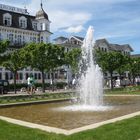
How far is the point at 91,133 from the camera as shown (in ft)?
32.6

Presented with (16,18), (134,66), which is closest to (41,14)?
(16,18)

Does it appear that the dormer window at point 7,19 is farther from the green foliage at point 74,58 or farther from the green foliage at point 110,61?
the green foliage at point 110,61

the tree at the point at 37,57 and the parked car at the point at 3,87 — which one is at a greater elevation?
the tree at the point at 37,57

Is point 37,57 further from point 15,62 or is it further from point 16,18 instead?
point 16,18

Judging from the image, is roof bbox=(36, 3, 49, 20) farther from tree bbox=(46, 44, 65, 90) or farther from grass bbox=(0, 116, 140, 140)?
grass bbox=(0, 116, 140, 140)

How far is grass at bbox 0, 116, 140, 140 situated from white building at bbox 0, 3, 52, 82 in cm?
4998

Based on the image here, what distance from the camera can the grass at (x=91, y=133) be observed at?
9492mm

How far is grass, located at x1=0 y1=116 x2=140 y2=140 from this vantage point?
31.1ft

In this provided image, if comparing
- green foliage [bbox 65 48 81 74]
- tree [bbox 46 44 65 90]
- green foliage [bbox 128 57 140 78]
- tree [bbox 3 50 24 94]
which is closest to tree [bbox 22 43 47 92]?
tree [bbox 46 44 65 90]

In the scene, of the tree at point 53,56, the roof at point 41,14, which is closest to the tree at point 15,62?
the tree at point 53,56

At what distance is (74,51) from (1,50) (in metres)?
26.8

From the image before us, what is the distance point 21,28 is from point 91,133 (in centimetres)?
5624

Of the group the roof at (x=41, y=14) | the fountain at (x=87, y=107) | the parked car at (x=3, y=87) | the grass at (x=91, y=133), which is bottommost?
the grass at (x=91, y=133)

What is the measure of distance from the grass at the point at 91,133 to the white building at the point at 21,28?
50.0 m
